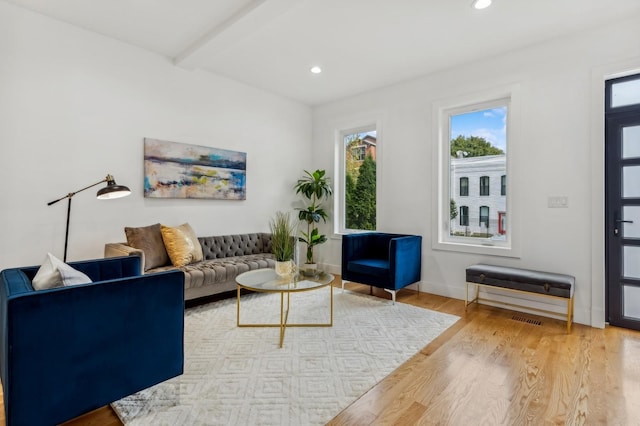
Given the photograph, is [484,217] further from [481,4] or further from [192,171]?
[192,171]

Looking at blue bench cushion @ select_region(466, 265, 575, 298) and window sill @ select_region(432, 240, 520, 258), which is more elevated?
window sill @ select_region(432, 240, 520, 258)

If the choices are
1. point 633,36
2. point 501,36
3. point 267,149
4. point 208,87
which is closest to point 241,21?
point 208,87

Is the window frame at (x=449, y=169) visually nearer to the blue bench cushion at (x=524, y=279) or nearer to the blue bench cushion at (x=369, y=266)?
the blue bench cushion at (x=524, y=279)

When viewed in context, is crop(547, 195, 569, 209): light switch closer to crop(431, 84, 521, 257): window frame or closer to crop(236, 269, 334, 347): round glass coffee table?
crop(431, 84, 521, 257): window frame

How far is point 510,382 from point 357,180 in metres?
3.72

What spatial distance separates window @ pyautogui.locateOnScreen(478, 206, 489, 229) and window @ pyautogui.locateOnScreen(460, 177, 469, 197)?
0.27 meters

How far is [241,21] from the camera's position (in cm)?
304

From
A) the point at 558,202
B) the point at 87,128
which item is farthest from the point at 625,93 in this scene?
the point at 87,128

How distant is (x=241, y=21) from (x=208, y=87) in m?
1.58

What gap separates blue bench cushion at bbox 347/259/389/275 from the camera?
3.77 meters

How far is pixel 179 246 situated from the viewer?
3.60m

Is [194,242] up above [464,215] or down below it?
below

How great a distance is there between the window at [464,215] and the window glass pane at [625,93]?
171 centimetres

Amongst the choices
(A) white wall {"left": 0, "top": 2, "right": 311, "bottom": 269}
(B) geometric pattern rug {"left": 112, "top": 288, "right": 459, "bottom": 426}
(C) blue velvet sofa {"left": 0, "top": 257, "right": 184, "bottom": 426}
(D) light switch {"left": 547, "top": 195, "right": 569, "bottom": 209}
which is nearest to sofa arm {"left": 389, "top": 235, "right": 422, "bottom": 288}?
(B) geometric pattern rug {"left": 112, "top": 288, "right": 459, "bottom": 426}
